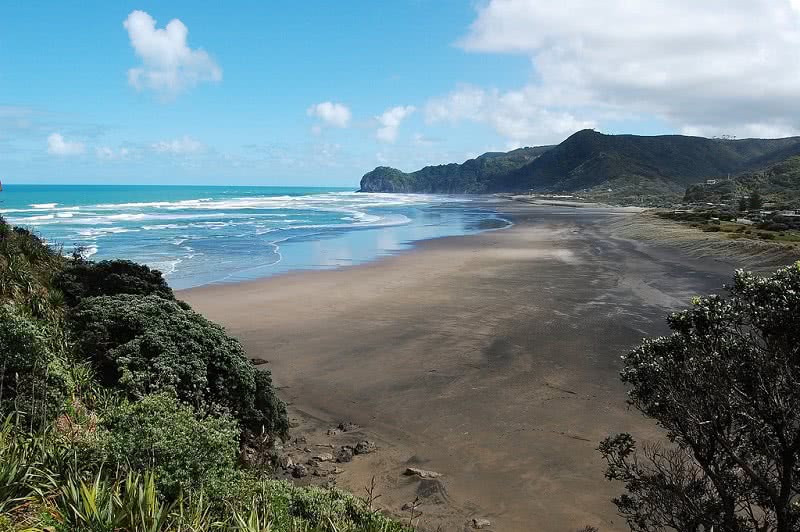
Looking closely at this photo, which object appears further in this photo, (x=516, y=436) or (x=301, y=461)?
(x=516, y=436)

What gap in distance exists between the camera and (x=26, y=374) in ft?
23.1

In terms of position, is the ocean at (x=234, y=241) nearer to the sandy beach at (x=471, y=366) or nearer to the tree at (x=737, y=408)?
the sandy beach at (x=471, y=366)

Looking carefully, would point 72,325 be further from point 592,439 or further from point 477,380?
point 592,439

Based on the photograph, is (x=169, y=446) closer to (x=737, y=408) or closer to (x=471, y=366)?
(x=737, y=408)

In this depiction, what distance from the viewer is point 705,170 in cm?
17462

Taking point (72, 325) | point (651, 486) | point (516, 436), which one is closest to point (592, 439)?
point (516, 436)

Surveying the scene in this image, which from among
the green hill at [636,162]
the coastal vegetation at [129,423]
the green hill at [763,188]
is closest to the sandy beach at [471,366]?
the coastal vegetation at [129,423]

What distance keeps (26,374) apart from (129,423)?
2.06 meters

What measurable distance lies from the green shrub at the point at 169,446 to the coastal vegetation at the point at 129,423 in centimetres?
1

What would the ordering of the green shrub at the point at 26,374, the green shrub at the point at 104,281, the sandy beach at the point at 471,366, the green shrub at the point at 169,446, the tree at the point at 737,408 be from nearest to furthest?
the tree at the point at 737,408, the green shrub at the point at 169,446, the green shrub at the point at 26,374, the sandy beach at the point at 471,366, the green shrub at the point at 104,281

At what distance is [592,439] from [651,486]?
13.0 ft

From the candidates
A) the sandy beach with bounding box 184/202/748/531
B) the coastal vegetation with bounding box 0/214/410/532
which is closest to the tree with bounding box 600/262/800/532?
the sandy beach with bounding box 184/202/748/531

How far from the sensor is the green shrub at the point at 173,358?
855 centimetres

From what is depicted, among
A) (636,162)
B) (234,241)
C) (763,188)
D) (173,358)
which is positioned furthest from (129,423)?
(636,162)
